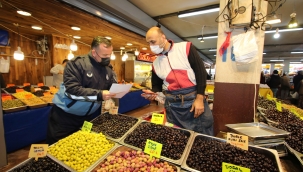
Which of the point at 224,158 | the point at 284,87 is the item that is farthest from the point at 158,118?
the point at 284,87

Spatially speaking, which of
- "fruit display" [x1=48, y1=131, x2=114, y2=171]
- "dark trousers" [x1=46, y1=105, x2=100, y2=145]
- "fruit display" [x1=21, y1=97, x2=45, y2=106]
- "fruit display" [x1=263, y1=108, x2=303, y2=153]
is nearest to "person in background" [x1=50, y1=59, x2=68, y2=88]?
"fruit display" [x1=21, y1=97, x2=45, y2=106]

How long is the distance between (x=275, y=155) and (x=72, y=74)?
197 cm

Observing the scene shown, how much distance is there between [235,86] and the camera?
2086 mm

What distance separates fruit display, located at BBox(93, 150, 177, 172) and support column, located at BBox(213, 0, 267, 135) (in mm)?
1432

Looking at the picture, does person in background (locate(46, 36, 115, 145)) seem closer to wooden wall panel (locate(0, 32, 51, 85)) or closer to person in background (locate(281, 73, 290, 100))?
wooden wall panel (locate(0, 32, 51, 85))

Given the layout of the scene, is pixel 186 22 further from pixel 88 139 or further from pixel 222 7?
pixel 88 139

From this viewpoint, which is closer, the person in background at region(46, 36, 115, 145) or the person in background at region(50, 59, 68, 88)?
the person in background at region(46, 36, 115, 145)

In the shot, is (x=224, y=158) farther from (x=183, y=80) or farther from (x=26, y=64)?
(x=26, y=64)

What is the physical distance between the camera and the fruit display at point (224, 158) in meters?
1.03

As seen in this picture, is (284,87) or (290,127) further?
(284,87)

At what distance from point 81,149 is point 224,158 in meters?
1.17

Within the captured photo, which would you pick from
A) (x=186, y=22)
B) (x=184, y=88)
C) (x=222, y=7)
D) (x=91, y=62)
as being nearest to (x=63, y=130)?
(x=91, y=62)

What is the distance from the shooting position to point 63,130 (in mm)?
1773

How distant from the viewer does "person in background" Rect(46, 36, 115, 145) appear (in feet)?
5.37
